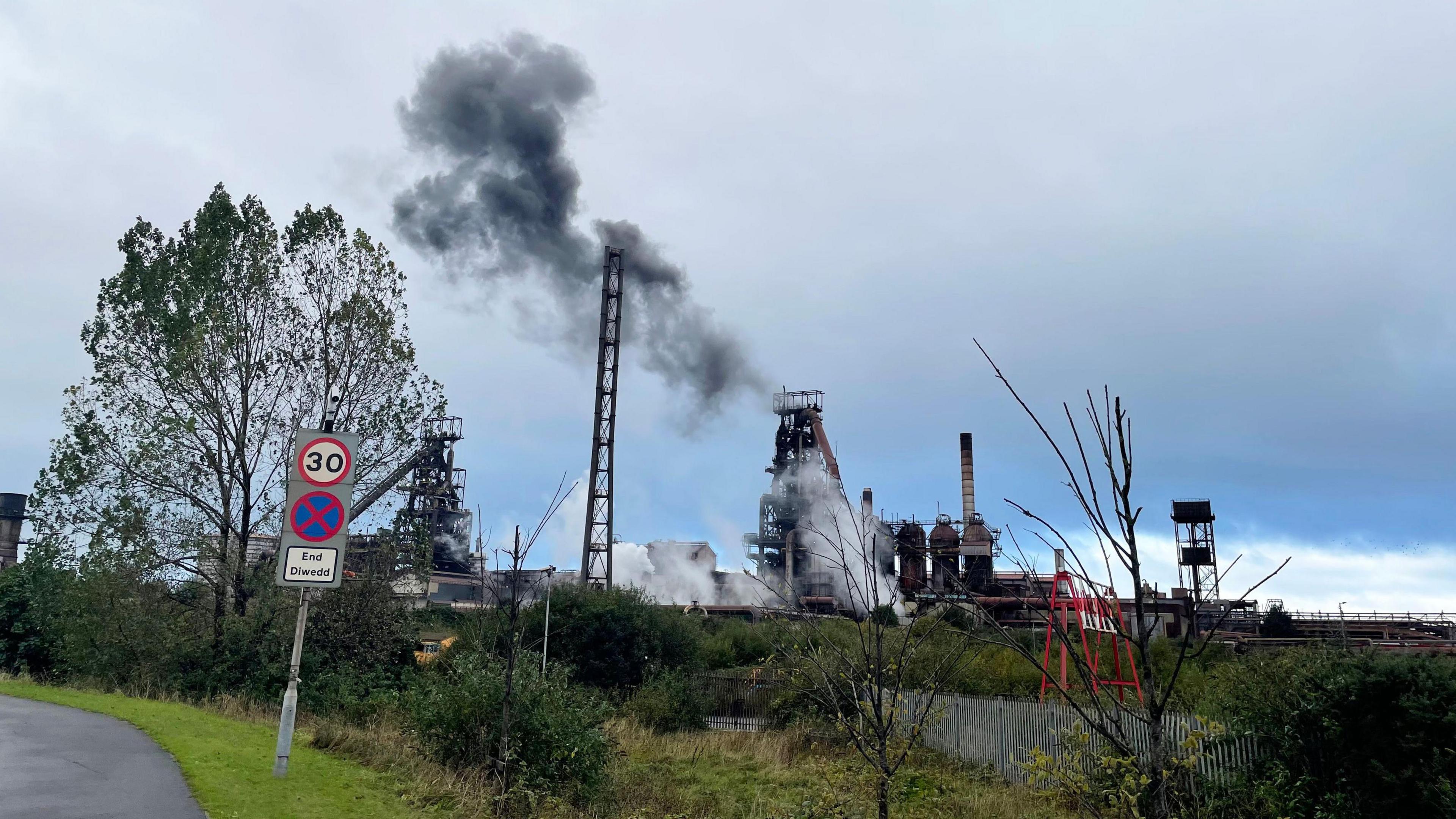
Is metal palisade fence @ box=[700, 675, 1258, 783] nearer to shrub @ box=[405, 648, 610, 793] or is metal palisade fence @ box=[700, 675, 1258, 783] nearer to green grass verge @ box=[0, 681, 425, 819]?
shrub @ box=[405, 648, 610, 793]

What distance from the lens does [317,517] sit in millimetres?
10992

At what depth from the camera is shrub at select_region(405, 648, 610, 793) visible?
13336 millimetres

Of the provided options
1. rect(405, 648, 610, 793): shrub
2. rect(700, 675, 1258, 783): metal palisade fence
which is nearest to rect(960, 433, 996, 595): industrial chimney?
rect(700, 675, 1258, 783): metal palisade fence

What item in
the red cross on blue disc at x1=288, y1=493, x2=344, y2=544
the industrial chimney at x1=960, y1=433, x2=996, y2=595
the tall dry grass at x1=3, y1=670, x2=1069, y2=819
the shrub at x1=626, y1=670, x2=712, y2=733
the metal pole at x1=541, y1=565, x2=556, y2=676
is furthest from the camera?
the industrial chimney at x1=960, y1=433, x2=996, y2=595

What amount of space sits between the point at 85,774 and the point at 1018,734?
16.2 m

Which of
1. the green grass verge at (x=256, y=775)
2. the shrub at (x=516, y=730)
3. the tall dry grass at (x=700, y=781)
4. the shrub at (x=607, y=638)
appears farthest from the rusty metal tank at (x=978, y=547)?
the green grass verge at (x=256, y=775)

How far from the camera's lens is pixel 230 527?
2438 centimetres

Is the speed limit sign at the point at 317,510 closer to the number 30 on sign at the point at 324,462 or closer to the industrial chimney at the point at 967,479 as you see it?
the number 30 on sign at the point at 324,462

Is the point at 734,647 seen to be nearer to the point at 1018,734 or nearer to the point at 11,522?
the point at 1018,734

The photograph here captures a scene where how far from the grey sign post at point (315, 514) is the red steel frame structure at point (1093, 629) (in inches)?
323

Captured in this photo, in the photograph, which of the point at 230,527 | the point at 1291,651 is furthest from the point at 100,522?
the point at 1291,651

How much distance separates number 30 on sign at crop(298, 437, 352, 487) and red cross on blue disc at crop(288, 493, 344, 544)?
180 mm

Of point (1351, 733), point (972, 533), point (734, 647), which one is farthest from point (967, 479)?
point (1351, 733)

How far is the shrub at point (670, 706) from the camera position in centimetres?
2797
